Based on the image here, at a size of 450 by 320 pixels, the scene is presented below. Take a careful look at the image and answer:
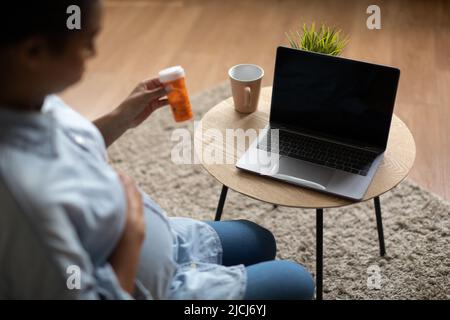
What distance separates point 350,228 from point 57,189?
119cm

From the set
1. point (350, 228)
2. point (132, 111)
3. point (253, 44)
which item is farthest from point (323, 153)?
point (253, 44)

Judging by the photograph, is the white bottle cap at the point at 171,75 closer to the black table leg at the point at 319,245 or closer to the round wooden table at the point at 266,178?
the round wooden table at the point at 266,178

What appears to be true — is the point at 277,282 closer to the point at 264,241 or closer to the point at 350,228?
the point at 264,241

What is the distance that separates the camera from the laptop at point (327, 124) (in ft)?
3.84

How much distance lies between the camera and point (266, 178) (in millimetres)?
1206

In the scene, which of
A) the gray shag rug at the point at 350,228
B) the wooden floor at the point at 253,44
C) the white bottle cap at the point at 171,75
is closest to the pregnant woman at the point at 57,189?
the white bottle cap at the point at 171,75

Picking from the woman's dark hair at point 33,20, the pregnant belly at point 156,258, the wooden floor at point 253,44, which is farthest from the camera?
the wooden floor at point 253,44

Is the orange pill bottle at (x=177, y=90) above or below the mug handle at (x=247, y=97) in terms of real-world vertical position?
above

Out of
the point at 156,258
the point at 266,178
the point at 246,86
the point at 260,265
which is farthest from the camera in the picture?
the point at 246,86

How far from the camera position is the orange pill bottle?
120 cm

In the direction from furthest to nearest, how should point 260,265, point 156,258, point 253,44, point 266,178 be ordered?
point 253,44
point 266,178
point 260,265
point 156,258

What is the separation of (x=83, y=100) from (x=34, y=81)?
1714mm

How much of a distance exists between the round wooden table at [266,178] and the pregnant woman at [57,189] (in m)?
0.29

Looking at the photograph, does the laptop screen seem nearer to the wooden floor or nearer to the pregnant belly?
the pregnant belly
